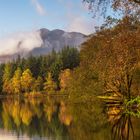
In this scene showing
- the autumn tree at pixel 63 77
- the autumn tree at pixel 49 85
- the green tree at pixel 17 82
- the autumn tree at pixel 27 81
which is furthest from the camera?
the green tree at pixel 17 82

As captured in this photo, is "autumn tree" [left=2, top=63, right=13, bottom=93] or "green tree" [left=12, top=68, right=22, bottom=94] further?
"autumn tree" [left=2, top=63, right=13, bottom=93]

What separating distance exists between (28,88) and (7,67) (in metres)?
24.9

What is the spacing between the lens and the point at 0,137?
36.8m

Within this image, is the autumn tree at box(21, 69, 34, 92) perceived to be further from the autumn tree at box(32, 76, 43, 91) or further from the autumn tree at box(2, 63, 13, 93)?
the autumn tree at box(2, 63, 13, 93)

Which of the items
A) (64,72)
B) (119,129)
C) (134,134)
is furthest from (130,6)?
(64,72)

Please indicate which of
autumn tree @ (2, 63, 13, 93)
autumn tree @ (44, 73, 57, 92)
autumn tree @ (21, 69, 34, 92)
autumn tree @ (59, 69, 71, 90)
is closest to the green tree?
autumn tree @ (21, 69, 34, 92)

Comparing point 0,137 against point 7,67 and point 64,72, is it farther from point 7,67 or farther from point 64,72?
point 7,67

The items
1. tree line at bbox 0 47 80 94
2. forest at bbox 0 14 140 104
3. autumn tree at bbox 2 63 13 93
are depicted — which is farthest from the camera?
autumn tree at bbox 2 63 13 93

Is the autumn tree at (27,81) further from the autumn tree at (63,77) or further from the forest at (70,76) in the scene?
the autumn tree at (63,77)

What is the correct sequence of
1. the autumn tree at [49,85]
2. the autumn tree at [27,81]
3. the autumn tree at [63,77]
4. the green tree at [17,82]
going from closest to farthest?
the autumn tree at [63,77]
the autumn tree at [49,85]
the autumn tree at [27,81]
the green tree at [17,82]

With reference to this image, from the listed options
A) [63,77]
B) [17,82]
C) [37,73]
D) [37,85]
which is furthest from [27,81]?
[63,77]

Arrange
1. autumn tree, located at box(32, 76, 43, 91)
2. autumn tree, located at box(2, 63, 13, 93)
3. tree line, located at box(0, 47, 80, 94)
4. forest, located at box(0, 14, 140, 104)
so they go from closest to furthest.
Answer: forest, located at box(0, 14, 140, 104), autumn tree, located at box(32, 76, 43, 91), tree line, located at box(0, 47, 80, 94), autumn tree, located at box(2, 63, 13, 93)

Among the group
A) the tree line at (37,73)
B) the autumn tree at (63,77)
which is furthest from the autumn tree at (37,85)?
Answer: the autumn tree at (63,77)

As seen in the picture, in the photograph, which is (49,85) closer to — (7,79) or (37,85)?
(37,85)
